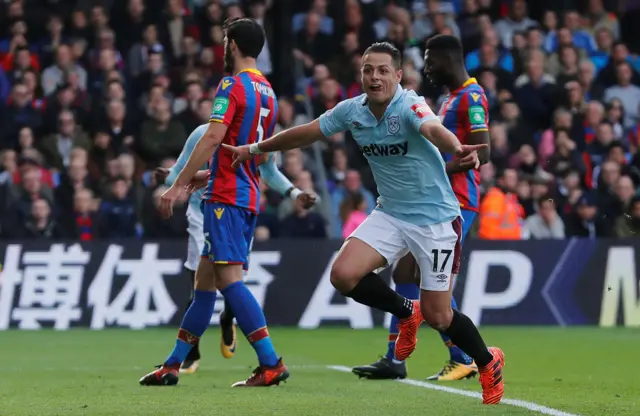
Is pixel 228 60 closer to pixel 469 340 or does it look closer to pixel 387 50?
pixel 387 50

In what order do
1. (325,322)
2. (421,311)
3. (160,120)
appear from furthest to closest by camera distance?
(160,120) < (325,322) < (421,311)

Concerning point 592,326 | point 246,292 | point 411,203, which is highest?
point 411,203

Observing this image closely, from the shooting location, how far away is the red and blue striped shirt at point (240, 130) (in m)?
9.09

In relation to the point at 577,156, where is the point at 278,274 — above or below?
below

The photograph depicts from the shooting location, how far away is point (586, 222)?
18.1 meters

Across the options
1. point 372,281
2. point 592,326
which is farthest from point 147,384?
point 592,326

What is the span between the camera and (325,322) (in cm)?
1662

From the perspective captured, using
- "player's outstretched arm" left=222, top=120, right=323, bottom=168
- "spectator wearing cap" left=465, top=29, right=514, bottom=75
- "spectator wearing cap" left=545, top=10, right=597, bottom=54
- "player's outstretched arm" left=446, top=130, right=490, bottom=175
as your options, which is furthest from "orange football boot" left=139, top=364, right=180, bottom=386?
"spectator wearing cap" left=545, top=10, right=597, bottom=54

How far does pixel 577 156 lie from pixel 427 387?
1045cm

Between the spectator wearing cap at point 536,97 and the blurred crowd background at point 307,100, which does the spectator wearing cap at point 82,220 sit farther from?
the spectator wearing cap at point 536,97

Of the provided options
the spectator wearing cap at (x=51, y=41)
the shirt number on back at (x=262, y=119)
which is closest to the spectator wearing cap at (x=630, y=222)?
the spectator wearing cap at (x=51, y=41)

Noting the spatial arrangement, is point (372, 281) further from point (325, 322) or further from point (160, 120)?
point (160, 120)

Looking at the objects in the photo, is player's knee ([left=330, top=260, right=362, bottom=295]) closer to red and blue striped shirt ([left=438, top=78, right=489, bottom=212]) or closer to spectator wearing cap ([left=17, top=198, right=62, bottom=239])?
red and blue striped shirt ([left=438, top=78, right=489, bottom=212])

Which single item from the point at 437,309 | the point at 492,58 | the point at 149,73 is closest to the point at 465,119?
the point at 437,309
